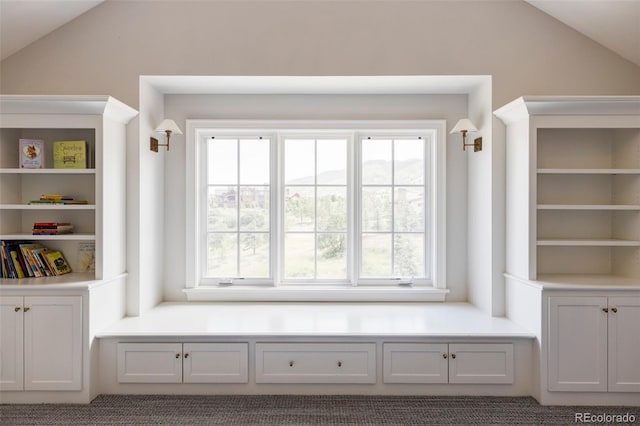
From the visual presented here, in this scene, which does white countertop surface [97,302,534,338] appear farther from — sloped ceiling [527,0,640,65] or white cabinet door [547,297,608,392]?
sloped ceiling [527,0,640,65]

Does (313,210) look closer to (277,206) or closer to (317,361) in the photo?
(277,206)

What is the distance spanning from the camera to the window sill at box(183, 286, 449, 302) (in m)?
3.76

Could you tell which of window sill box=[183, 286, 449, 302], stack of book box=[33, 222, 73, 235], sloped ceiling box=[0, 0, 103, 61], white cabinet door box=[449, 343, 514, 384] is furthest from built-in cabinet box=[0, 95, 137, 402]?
white cabinet door box=[449, 343, 514, 384]

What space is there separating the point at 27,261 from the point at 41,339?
651 millimetres

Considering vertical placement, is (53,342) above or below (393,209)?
below

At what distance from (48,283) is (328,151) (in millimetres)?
2390

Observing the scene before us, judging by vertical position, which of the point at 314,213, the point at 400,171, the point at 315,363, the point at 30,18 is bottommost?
the point at 315,363

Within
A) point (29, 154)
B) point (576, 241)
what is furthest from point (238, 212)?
point (576, 241)

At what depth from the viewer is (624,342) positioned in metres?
2.79

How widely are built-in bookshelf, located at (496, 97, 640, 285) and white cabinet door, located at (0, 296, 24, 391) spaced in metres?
3.45

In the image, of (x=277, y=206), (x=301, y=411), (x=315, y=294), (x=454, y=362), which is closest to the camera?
(x=301, y=411)

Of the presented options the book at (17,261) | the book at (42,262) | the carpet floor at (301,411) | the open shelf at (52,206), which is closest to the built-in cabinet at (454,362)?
the carpet floor at (301,411)

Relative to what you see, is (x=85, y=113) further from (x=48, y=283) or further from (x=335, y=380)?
(x=335, y=380)

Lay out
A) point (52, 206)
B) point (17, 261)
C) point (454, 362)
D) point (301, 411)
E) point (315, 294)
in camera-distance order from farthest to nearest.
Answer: point (315, 294), point (17, 261), point (52, 206), point (454, 362), point (301, 411)
